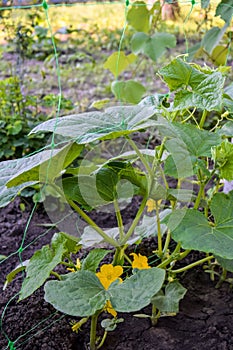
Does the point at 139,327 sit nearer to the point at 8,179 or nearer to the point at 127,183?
the point at 127,183

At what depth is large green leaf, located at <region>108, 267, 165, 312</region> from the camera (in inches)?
44.8

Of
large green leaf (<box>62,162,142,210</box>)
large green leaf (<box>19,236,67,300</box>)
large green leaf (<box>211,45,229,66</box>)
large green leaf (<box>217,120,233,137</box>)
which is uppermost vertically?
large green leaf (<box>217,120,233,137</box>)

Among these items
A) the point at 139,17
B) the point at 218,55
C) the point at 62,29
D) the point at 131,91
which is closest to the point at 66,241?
the point at 131,91

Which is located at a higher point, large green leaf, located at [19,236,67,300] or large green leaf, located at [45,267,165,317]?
large green leaf, located at [19,236,67,300]

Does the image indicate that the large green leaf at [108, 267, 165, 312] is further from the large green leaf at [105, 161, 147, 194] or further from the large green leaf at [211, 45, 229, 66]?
the large green leaf at [211, 45, 229, 66]

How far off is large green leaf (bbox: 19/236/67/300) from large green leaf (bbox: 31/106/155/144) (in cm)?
27

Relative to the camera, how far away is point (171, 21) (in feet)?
17.0

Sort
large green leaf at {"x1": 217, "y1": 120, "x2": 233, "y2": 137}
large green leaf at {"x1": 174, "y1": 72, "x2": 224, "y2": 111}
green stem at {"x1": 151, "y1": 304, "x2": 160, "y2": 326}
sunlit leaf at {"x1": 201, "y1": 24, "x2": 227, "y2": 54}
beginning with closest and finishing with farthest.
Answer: large green leaf at {"x1": 174, "y1": 72, "x2": 224, "y2": 111}
large green leaf at {"x1": 217, "y1": 120, "x2": 233, "y2": 137}
green stem at {"x1": 151, "y1": 304, "x2": 160, "y2": 326}
sunlit leaf at {"x1": 201, "y1": 24, "x2": 227, "y2": 54}

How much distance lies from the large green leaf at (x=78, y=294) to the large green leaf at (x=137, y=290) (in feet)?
0.09

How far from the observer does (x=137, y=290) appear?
1.19 metres

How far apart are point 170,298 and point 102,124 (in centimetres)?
49

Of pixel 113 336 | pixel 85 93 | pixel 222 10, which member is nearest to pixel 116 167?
pixel 113 336

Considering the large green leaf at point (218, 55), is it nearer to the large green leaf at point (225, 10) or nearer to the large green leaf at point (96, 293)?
the large green leaf at point (225, 10)

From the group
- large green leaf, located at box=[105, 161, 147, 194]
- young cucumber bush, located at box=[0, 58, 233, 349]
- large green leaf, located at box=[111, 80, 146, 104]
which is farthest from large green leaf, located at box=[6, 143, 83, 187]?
large green leaf, located at box=[111, 80, 146, 104]
